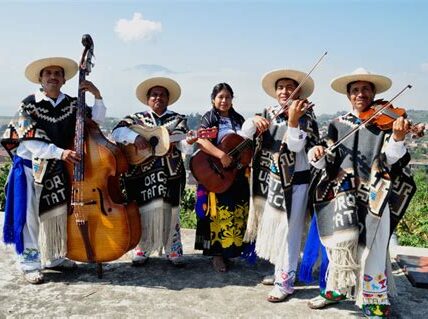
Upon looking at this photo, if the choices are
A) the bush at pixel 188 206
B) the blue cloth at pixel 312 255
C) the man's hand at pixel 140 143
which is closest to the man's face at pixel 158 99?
the man's hand at pixel 140 143

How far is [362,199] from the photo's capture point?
3.24m

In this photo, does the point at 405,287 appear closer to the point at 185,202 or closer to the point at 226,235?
the point at 226,235

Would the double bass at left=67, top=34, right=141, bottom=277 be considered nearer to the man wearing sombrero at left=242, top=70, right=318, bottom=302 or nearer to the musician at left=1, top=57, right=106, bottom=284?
the musician at left=1, top=57, right=106, bottom=284

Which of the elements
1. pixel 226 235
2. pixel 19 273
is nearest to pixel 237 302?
pixel 226 235

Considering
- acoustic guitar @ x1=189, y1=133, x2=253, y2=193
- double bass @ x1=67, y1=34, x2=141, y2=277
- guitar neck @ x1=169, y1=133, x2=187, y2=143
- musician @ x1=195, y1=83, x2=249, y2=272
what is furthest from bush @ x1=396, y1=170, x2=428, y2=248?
double bass @ x1=67, y1=34, x2=141, y2=277

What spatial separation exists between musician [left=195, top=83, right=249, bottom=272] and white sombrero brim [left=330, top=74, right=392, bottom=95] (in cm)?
109

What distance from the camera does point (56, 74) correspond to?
152 inches

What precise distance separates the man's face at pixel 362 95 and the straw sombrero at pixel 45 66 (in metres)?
2.36

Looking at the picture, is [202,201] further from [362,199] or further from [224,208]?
[362,199]

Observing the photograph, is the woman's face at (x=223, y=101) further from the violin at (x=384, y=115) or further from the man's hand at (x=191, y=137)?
the violin at (x=384, y=115)

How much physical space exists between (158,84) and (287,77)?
123 cm

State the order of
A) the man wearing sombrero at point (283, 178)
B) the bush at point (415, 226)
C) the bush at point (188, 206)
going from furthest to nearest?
the bush at point (188, 206) → the bush at point (415, 226) → the man wearing sombrero at point (283, 178)

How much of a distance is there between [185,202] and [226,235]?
5553mm

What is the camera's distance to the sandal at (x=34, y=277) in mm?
3863
